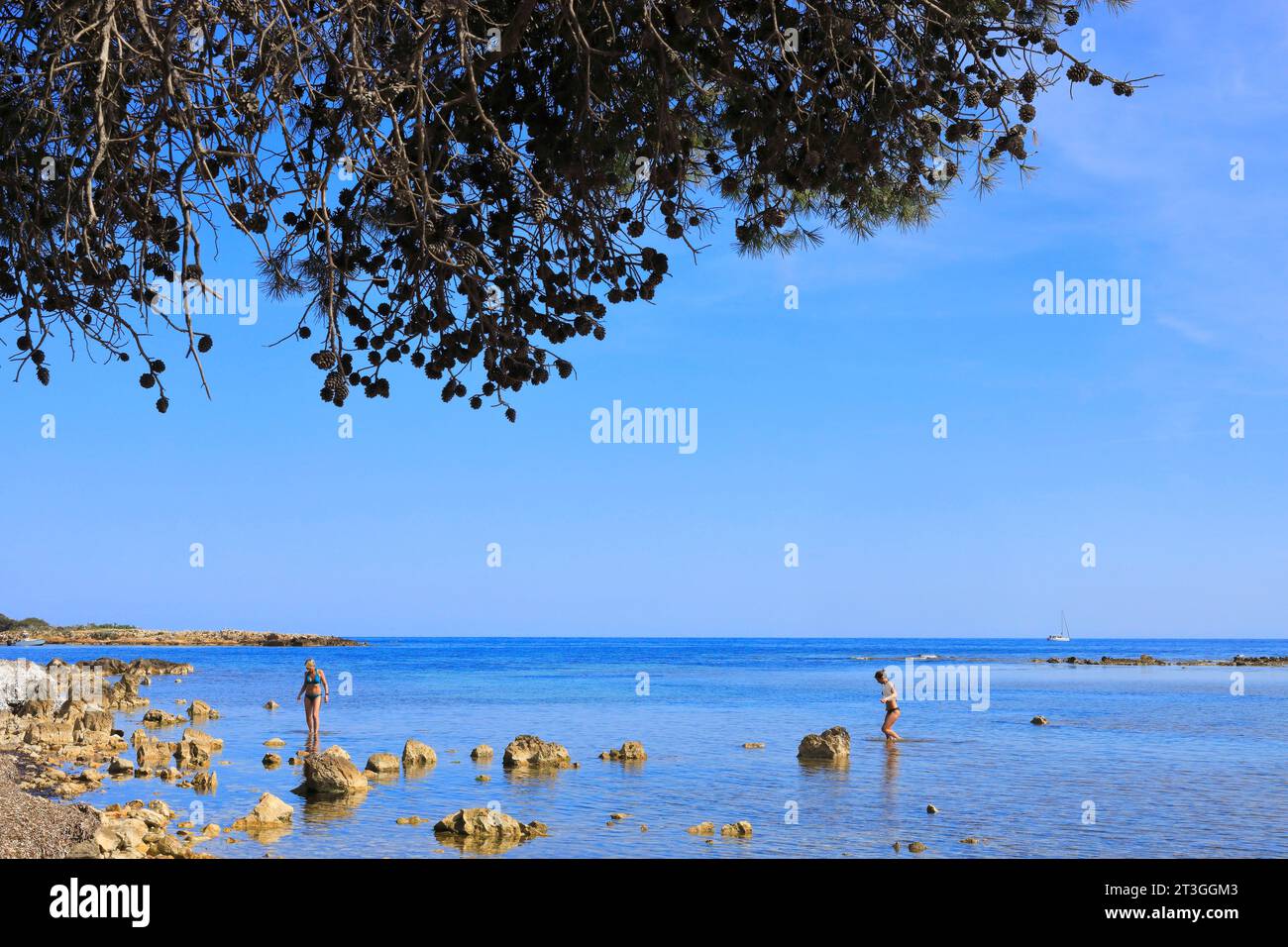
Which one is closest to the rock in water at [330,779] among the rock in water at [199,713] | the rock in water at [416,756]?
the rock in water at [416,756]

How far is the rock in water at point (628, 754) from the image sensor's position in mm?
→ 21891

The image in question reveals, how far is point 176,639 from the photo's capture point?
Answer: 126 metres

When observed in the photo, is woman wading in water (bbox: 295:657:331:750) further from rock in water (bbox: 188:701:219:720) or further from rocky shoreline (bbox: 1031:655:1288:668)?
rocky shoreline (bbox: 1031:655:1288:668)

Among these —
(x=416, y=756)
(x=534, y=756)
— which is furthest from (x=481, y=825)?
(x=416, y=756)

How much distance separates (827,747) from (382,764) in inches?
332

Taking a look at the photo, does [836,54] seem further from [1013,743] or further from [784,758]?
[1013,743]

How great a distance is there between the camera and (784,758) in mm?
22688

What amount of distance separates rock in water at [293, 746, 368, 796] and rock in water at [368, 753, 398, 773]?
217 centimetres

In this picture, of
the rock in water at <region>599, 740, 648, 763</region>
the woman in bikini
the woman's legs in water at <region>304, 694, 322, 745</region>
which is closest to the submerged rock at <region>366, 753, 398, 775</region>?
the woman's legs in water at <region>304, 694, 322, 745</region>

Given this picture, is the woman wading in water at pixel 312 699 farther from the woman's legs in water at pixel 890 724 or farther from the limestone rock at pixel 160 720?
the woman's legs in water at pixel 890 724

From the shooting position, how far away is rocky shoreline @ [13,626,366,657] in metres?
120

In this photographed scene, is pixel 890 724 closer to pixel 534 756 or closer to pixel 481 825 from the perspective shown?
pixel 534 756

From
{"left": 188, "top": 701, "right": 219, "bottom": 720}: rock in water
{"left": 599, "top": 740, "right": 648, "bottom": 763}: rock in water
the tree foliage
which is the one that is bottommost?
{"left": 188, "top": 701, "right": 219, "bottom": 720}: rock in water
